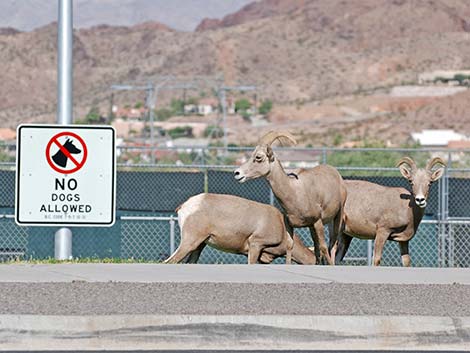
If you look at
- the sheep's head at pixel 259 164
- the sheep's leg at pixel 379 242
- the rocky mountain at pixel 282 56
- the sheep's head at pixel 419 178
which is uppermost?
the rocky mountain at pixel 282 56

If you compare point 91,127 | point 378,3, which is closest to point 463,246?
point 91,127

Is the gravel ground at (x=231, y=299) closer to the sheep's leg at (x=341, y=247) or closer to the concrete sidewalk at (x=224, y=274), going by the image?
the concrete sidewalk at (x=224, y=274)

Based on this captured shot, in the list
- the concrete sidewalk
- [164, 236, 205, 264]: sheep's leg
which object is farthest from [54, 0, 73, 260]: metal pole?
[164, 236, 205, 264]: sheep's leg

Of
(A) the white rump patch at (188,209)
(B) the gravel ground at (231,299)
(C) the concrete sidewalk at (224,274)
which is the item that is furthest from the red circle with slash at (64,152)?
(B) the gravel ground at (231,299)

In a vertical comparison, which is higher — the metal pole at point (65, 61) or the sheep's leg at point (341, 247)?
the metal pole at point (65, 61)

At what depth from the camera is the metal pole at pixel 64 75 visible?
49.0 feet

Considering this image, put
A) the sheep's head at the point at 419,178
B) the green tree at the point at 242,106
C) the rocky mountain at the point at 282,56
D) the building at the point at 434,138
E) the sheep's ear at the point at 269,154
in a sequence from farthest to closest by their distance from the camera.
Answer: the rocky mountain at the point at 282,56 → the green tree at the point at 242,106 → the building at the point at 434,138 → the sheep's head at the point at 419,178 → the sheep's ear at the point at 269,154

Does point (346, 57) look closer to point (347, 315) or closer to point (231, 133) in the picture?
point (231, 133)

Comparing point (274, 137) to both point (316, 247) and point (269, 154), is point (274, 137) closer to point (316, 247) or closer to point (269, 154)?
point (269, 154)

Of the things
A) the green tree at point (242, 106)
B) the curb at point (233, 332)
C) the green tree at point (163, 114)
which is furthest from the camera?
the green tree at point (242, 106)

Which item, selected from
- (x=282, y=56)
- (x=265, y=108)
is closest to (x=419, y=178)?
(x=265, y=108)

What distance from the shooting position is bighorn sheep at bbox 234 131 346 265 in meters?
15.7

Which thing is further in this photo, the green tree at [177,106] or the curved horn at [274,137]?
the green tree at [177,106]

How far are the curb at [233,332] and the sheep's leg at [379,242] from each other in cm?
611
